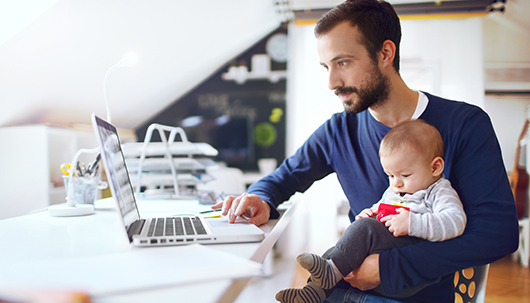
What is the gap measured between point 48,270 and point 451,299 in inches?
36.5

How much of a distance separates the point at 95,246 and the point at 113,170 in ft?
0.52

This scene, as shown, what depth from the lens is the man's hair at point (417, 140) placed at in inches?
38.3

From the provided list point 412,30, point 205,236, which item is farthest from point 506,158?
point 205,236

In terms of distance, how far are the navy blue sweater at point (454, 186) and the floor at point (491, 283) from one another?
59.2 inches

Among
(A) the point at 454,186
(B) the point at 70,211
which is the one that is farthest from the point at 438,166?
(B) the point at 70,211

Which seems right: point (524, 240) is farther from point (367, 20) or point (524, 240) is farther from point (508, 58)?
point (367, 20)

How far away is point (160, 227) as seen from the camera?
2.76 feet

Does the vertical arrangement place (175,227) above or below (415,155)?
below

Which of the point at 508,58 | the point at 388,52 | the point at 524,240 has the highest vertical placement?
the point at 508,58

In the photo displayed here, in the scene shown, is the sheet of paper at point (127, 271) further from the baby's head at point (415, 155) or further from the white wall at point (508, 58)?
the white wall at point (508, 58)

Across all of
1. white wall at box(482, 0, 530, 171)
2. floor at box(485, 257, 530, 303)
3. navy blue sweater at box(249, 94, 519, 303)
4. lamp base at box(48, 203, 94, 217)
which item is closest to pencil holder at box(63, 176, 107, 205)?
lamp base at box(48, 203, 94, 217)

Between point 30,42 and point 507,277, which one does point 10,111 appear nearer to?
point 30,42

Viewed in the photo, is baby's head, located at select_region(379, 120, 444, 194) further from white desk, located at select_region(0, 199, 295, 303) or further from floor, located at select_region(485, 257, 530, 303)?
floor, located at select_region(485, 257, 530, 303)

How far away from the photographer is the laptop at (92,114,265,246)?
0.71 meters
